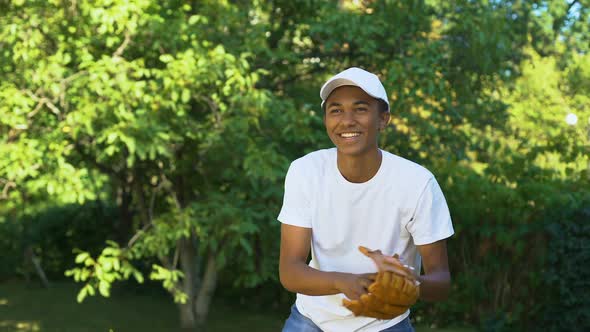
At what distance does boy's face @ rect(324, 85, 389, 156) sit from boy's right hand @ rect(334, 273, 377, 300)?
1.60ft

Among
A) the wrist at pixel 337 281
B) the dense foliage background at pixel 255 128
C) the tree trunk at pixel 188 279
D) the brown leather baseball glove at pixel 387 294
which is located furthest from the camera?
the tree trunk at pixel 188 279

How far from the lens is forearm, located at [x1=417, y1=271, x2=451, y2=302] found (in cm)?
274

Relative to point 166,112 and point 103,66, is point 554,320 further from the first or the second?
point 103,66

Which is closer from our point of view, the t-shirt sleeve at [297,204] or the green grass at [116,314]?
the t-shirt sleeve at [297,204]

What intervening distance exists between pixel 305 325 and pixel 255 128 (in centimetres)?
519

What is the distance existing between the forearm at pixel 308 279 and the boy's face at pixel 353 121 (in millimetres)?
459

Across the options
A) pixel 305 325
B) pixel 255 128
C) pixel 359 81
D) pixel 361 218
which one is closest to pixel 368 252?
pixel 361 218

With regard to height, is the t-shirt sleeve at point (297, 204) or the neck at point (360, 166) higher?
the neck at point (360, 166)

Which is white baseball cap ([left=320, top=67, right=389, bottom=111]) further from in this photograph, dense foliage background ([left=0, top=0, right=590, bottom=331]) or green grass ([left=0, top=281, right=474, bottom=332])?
green grass ([left=0, top=281, right=474, bottom=332])

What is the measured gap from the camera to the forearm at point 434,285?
274 centimetres

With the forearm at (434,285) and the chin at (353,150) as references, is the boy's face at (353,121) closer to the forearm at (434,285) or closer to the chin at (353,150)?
the chin at (353,150)

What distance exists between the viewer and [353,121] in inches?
114

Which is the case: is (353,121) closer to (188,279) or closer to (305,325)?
(305,325)

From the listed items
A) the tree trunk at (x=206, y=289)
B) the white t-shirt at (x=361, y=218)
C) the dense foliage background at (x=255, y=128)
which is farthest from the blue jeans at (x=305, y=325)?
the tree trunk at (x=206, y=289)
